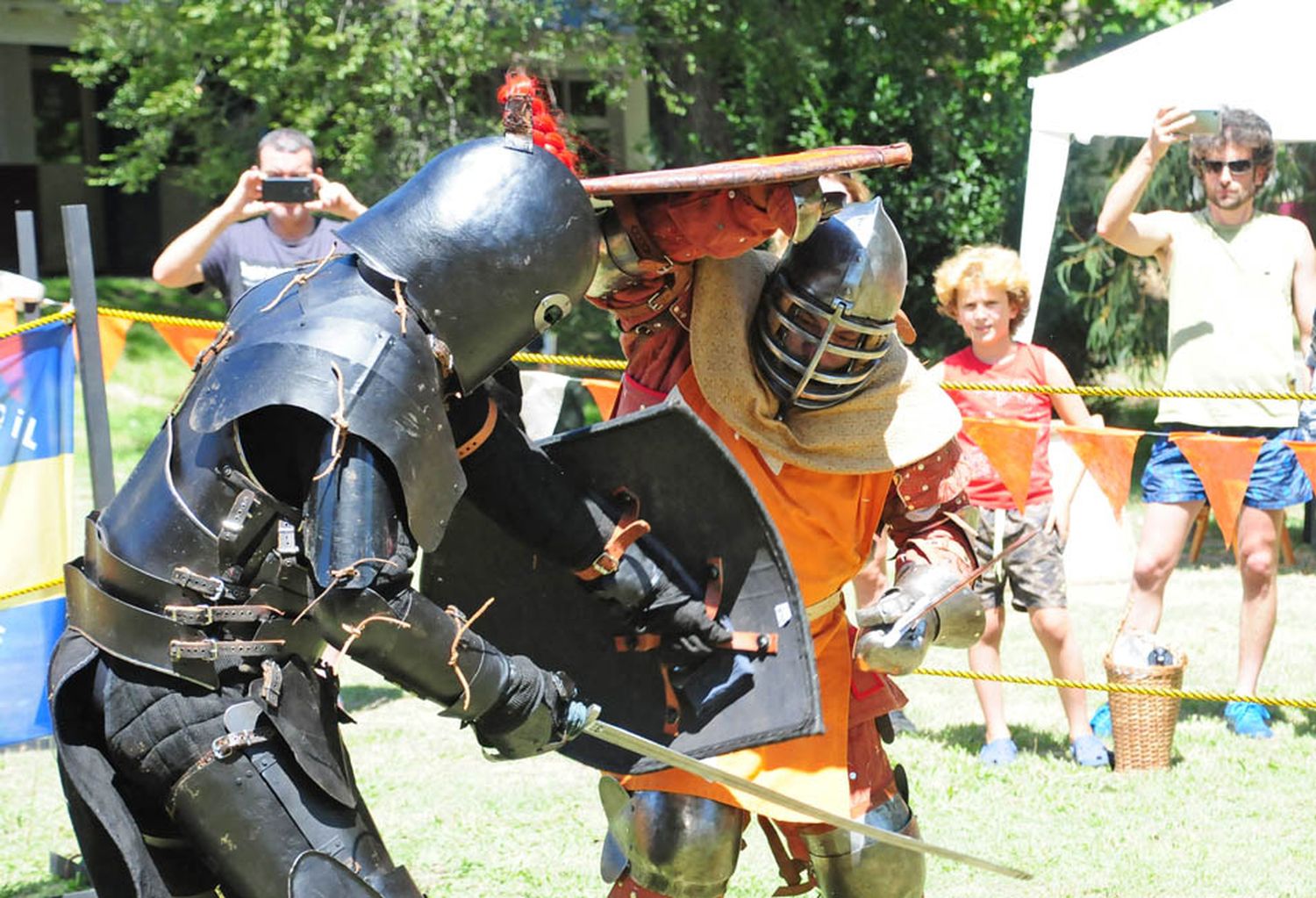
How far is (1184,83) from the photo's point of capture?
6.95 meters

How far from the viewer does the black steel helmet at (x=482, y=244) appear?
2357 millimetres

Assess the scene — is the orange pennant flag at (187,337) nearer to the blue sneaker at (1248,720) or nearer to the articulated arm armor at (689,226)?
the articulated arm armor at (689,226)

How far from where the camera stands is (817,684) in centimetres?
271

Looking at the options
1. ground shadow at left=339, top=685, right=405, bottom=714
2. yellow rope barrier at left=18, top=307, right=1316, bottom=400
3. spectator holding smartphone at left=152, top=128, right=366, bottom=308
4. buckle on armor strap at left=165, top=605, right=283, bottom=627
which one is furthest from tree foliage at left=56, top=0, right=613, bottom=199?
buckle on armor strap at left=165, top=605, right=283, bottom=627

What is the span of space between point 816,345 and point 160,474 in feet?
3.59

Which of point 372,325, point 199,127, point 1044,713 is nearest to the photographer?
point 372,325

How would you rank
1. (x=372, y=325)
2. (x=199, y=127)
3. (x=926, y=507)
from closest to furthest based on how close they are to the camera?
(x=372, y=325)
(x=926, y=507)
(x=199, y=127)

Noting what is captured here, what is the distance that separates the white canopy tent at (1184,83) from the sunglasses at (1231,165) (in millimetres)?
1165

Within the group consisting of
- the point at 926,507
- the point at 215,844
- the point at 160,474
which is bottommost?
the point at 215,844

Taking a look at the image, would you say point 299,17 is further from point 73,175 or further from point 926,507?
point 926,507

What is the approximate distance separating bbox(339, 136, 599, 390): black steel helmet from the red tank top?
3.05 m

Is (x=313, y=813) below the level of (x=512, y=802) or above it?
above

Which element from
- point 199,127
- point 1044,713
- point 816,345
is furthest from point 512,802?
point 199,127

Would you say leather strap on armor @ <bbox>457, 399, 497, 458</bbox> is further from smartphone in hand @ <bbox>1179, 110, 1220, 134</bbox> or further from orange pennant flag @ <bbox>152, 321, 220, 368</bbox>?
smartphone in hand @ <bbox>1179, 110, 1220, 134</bbox>
